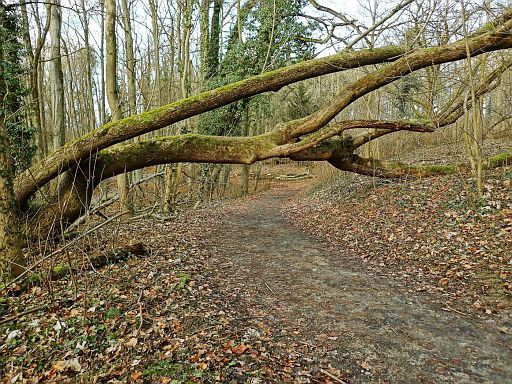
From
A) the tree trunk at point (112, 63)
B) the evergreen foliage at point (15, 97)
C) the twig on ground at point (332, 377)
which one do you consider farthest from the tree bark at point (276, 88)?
the twig on ground at point (332, 377)

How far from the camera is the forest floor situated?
3451mm

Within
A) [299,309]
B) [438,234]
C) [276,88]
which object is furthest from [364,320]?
[276,88]

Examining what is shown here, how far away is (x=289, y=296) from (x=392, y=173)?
6727 millimetres

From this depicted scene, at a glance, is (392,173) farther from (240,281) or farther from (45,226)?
(45,226)

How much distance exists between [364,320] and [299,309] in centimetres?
88

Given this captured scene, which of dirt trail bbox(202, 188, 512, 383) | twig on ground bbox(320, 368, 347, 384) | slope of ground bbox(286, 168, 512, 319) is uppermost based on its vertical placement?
slope of ground bbox(286, 168, 512, 319)

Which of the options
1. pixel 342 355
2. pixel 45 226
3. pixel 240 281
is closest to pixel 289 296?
pixel 240 281

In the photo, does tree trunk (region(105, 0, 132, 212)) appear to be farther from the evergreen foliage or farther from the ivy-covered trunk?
the ivy-covered trunk

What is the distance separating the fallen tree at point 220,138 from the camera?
7.33m

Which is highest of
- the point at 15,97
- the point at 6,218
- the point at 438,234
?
the point at 15,97

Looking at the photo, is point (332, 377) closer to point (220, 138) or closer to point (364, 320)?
point (364, 320)

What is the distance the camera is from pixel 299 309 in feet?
16.0

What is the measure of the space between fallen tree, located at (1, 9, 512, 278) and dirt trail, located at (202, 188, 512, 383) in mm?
2474

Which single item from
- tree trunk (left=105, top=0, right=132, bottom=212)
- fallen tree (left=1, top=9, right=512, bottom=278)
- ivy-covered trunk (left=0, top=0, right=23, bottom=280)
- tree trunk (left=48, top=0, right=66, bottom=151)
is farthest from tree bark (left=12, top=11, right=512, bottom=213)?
tree trunk (left=48, top=0, right=66, bottom=151)
